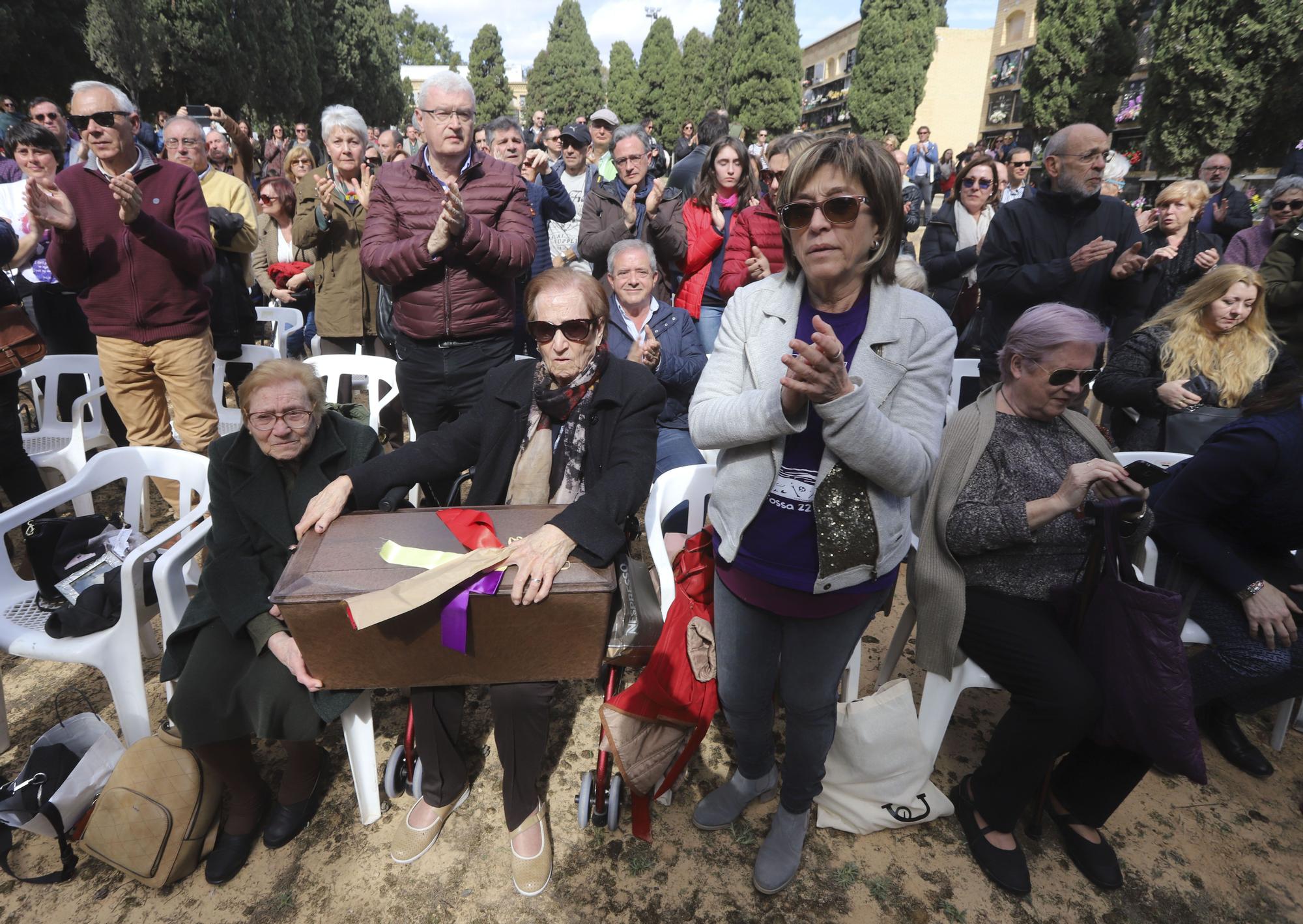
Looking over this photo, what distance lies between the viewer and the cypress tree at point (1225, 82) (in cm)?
1406

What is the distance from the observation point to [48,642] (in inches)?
88.6

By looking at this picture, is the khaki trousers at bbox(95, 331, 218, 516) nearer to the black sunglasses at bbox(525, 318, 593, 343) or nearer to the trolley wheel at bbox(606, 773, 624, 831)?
the black sunglasses at bbox(525, 318, 593, 343)

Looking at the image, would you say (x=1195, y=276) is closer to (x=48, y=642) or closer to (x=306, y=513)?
(x=306, y=513)

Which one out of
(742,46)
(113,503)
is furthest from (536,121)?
(742,46)

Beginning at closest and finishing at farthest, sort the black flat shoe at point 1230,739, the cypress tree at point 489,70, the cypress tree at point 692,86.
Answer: the black flat shoe at point 1230,739 → the cypress tree at point 692,86 → the cypress tree at point 489,70

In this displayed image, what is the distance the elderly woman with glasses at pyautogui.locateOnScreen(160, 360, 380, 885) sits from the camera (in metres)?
2.04

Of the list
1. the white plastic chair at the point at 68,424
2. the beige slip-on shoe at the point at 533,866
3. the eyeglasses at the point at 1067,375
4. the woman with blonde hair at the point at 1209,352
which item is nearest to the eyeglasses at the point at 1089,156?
the woman with blonde hair at the point at 1209,352

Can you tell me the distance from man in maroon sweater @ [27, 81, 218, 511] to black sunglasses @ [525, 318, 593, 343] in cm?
216

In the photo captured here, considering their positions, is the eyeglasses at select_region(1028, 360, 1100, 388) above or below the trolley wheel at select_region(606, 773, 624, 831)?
above

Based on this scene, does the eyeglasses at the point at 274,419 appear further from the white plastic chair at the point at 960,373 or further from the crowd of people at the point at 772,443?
the white plastic chair at the point at 960,373

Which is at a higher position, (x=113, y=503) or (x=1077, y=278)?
(x=1077, y=278)

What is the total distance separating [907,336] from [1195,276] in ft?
15.6

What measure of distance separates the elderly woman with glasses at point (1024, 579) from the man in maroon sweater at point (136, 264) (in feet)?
11.8

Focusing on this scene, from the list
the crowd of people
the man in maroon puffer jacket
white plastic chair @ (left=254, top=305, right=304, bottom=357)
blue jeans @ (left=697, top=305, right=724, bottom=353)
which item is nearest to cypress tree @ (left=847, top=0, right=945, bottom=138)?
blue jeans @ (left=697, top=305, right=724, bottom=353)
